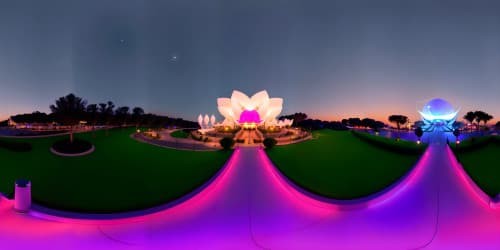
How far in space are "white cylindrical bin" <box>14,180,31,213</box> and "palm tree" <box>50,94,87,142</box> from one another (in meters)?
2.52

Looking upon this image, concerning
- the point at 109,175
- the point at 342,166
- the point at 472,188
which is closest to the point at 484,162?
the point at 472,188

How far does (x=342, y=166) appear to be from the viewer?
667 cm

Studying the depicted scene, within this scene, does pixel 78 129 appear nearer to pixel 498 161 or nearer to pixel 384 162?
pixel 384 162

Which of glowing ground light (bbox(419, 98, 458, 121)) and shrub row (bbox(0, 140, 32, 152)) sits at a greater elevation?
glowing ground light (bbox(419, 98, 458, 121))

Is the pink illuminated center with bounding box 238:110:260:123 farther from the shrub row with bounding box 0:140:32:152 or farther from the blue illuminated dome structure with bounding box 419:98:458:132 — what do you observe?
the blue illuminated dome structure with bounding box 419:98:458:132

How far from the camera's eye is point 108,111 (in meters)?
11.3

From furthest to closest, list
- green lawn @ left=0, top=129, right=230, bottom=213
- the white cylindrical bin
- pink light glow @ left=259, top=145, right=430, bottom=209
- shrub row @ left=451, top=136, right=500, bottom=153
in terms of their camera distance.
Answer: shrub row @ left=451, top=136, right=500, bottom=153 < pink light glow @ left=259, top=145, right=430, bottom=209 < green lawn @ left=0, top=129, right=230, bottom=213 < the white cylindrical bin

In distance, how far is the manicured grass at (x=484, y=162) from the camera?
6211mm

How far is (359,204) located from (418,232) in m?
1.04

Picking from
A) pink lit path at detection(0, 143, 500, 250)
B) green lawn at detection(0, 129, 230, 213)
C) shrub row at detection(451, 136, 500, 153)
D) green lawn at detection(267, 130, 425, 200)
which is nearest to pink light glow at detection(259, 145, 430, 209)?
pink lit path at detection(0, 143, 500, 250)

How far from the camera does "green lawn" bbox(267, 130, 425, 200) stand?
579cm

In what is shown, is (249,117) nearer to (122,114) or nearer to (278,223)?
(122,114)

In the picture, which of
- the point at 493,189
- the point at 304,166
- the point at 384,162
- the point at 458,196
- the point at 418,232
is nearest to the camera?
the point at 418,232

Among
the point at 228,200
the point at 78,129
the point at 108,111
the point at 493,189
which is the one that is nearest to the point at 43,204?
the point at 228,200
